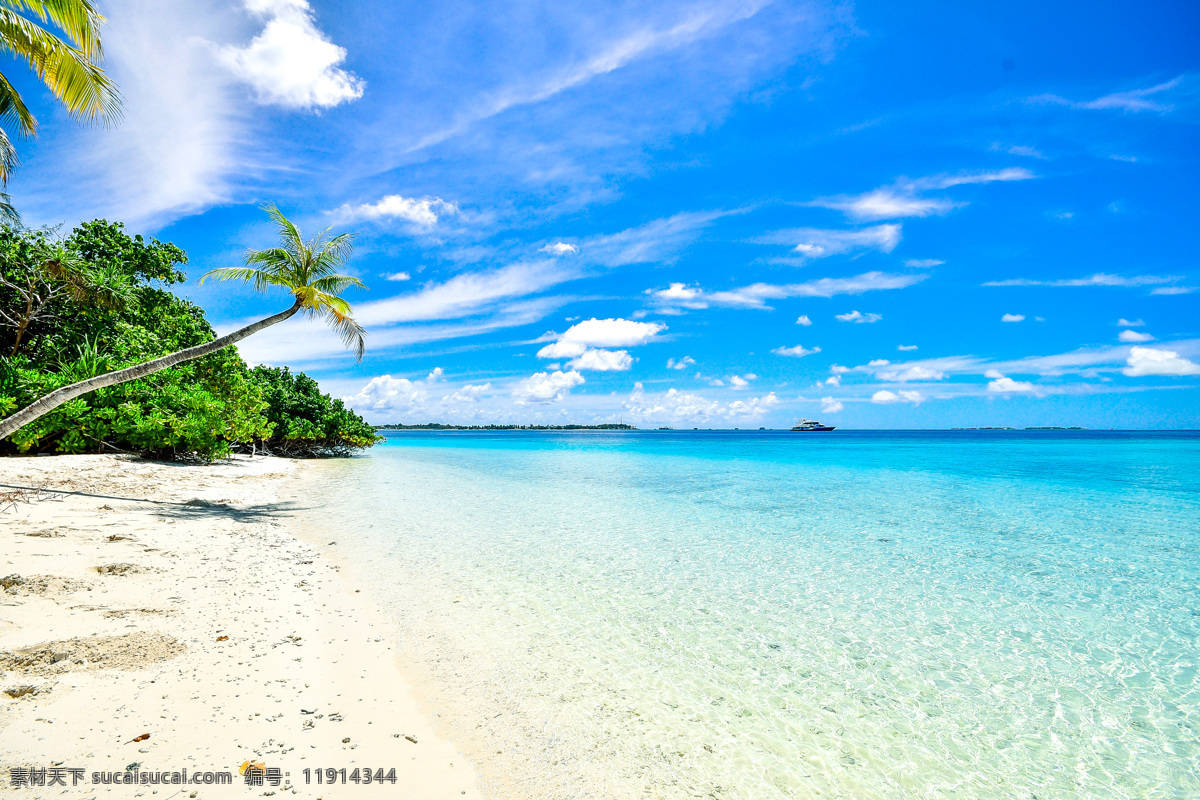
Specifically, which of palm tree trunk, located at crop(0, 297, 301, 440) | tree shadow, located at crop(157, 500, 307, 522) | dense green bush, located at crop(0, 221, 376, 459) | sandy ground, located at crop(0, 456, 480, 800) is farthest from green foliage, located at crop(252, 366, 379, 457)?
sandy ground, located at crop(0, 456, 480, 800)

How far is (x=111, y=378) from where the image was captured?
23.0 ft

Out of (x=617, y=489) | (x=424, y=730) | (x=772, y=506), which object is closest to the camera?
(x=424, y=730)

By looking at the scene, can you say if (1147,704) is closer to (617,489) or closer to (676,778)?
(676,778)

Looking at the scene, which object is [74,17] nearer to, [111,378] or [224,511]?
[111,378]

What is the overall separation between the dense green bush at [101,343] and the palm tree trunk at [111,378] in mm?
6881

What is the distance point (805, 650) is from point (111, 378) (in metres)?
9.83

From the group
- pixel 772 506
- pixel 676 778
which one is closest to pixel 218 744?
pixel 676 778

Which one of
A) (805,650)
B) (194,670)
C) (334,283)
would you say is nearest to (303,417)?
(334,283)

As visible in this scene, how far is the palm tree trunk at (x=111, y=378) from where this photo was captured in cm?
610

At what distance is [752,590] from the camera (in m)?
6.54

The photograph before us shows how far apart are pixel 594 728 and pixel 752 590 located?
3.71 meters

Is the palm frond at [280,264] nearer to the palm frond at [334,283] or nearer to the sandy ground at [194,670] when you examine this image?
the palm frond at [334,283]

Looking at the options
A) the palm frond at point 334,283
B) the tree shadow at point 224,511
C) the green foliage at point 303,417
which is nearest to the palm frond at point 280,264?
the palm frond at point 334,283

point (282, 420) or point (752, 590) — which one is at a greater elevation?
point (282, 420)
